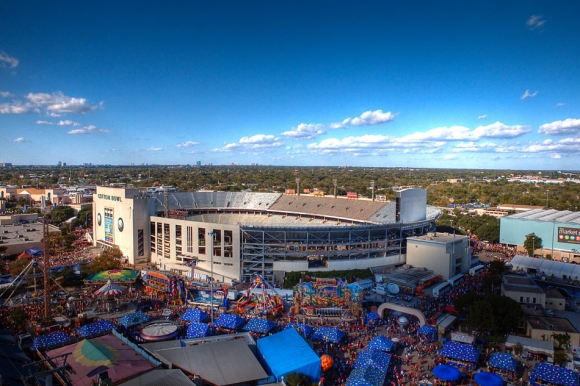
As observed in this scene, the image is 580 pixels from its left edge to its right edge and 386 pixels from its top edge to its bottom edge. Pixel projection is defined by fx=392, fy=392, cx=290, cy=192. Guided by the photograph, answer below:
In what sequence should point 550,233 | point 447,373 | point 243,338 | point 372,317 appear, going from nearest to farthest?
point 447,373, point 243,338, point 372,317, point 550,233

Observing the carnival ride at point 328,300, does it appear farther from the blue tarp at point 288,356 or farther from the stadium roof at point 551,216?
the stadium roof at point 551,216

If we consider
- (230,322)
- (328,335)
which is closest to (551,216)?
(328,335)

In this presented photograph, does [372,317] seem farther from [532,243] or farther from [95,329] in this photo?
[532,243]

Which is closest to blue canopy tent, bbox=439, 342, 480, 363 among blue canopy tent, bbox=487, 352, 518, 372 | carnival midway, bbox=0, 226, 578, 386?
carnival midway, bbox=0, 226, 578, 386

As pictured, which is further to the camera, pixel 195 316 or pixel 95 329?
pixel 195 316

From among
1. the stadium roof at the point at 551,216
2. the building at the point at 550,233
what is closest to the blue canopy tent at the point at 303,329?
the building at the point at 550,233

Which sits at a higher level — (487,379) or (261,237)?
(261,237)

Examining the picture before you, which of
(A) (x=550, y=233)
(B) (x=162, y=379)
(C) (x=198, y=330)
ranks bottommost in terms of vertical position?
(C) (x=198, y=330)
